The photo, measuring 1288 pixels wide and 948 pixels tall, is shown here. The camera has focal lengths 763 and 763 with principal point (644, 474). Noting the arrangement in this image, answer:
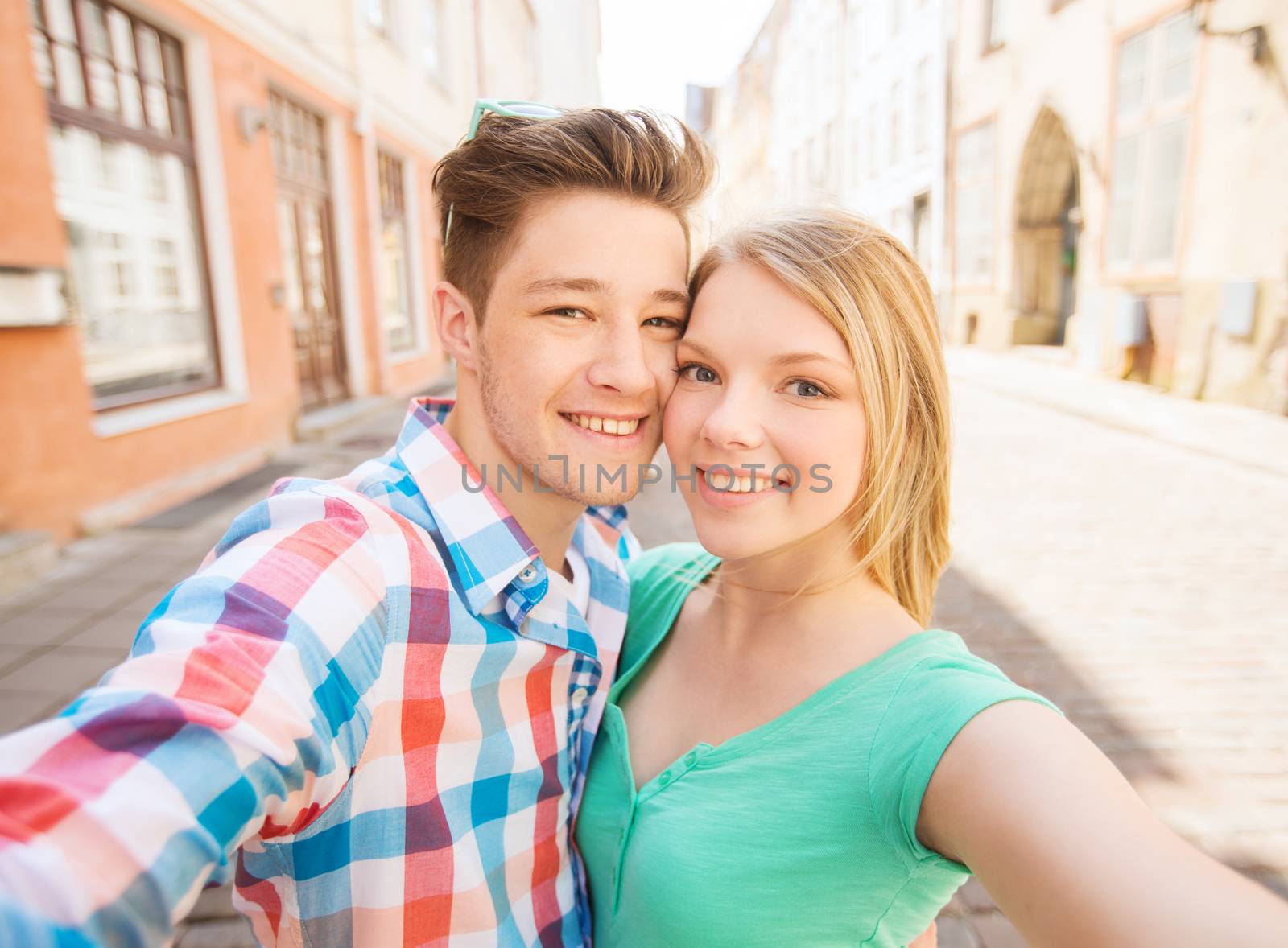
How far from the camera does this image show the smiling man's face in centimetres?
151

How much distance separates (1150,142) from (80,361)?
12721 millimetres

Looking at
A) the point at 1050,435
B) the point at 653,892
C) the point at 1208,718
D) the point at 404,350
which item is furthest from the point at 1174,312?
the point at 653,892

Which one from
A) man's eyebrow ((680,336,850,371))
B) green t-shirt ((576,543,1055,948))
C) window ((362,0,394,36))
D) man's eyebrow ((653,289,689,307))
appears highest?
window ((362,0,394,36))

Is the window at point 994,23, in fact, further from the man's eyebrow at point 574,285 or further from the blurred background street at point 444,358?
the man's eyebrow at point 574,285

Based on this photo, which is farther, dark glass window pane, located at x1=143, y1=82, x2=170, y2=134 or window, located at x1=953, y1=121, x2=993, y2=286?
window, located at x1=953, y1=121, x2=993, y2=286

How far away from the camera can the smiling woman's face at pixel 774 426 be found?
4.28ft

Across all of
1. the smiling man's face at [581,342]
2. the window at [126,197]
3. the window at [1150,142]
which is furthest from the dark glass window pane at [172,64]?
the window at [1150,142]

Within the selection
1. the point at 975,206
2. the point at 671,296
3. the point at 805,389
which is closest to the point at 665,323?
the point at 671,296

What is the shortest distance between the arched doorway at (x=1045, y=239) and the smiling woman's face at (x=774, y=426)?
52.6 feet

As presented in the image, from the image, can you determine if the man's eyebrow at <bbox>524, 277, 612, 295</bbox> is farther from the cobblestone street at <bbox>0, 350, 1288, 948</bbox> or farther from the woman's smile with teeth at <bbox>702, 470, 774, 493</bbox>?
the cobblestone street at <bbox>0, 350, 1288, 948</bbox>

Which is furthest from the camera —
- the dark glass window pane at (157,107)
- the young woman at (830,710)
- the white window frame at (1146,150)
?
the white window frame at (1146,150)

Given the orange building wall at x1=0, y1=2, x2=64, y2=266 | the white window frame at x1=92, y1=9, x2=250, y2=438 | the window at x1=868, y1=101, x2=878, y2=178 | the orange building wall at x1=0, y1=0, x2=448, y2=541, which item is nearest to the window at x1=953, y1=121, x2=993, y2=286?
the window at x1=868, y1=101, x2=878, y2=178

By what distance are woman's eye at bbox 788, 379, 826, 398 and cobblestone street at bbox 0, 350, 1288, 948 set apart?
1709 millimetres

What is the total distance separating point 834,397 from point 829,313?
14cm
